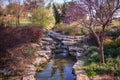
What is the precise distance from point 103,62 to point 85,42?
6859 mm

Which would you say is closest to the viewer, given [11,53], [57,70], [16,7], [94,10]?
[11,53]

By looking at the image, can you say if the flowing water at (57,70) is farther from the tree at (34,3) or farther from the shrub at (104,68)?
Answer: the tree at (34,3)

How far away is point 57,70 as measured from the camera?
9.70 meters

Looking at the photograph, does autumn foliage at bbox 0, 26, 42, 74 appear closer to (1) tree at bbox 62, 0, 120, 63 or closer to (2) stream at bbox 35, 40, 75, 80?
(2) stream at bbox 35, 40, 75, 80

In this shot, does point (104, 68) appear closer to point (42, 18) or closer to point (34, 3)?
point (42, 18)

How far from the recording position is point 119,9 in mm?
8133

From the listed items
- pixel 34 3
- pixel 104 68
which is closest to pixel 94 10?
pixel 104 68

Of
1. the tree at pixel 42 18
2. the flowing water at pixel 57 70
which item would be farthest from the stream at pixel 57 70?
the tree at pixel 42 18

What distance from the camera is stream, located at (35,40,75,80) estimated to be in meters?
8.54

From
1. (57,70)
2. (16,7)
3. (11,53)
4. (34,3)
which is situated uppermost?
(34,3)

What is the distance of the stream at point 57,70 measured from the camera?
854cm

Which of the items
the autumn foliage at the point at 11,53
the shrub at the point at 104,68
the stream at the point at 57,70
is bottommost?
the stream at the point at 57,70

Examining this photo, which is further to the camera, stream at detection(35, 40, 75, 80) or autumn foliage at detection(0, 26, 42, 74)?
stream at detection(35, 40, 75, 80)

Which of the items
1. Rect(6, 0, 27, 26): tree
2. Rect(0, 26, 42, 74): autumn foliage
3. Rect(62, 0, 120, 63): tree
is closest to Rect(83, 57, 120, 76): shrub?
Rect(62, 0, 120, 63): tree
